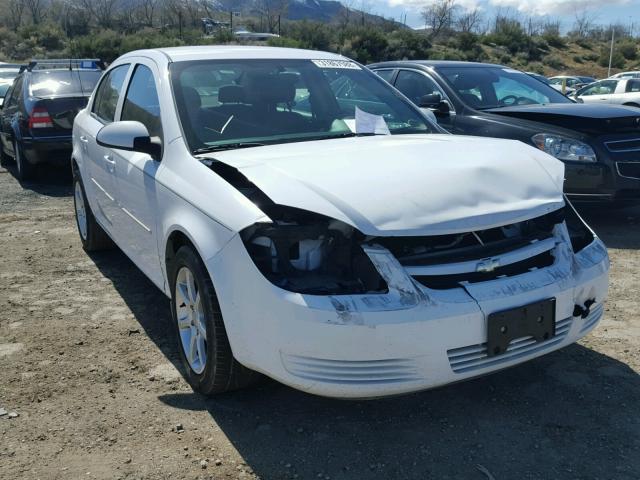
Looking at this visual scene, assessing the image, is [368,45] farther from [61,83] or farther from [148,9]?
[61,83]

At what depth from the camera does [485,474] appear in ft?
8.75

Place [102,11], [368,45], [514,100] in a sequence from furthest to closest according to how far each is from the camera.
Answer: [102,11] < [368,45] < [514,100]

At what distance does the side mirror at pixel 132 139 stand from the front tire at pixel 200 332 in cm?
66

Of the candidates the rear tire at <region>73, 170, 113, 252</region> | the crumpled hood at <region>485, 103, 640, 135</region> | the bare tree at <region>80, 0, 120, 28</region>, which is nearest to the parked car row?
the rear tire at <region>73, 170, 113, 252</region>

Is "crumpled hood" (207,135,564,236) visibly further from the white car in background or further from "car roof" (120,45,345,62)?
the white car in background

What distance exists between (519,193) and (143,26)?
161 feet

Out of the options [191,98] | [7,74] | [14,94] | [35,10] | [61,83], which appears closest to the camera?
[191,98]

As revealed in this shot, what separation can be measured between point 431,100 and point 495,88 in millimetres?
1051

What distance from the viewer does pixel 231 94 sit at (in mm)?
3900

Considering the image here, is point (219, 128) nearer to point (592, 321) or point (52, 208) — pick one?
point (592, 321)

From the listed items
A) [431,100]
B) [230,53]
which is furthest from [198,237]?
[431,100]

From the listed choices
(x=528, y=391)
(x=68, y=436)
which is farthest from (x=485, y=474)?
(x=68, y=436)

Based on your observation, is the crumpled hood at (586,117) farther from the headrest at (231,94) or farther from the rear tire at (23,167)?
the rear tire at (23,167)

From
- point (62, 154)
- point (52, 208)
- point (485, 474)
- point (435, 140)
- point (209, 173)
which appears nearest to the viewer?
point (485, 474)
